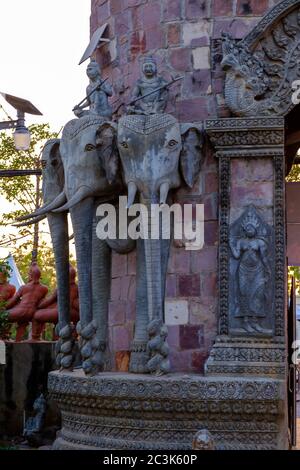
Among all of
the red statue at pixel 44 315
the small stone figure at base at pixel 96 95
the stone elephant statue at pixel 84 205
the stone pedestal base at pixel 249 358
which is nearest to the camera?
the stone pedestal base at pixel 249 358

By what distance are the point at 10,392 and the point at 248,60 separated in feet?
21.1

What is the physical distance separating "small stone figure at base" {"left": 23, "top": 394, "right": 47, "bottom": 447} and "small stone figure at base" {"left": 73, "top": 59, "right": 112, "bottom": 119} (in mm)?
4391

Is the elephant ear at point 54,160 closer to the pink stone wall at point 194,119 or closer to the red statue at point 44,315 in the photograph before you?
the pink stone wall at point 194,119

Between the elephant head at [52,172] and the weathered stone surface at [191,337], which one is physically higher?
the elephant head at [52,172]

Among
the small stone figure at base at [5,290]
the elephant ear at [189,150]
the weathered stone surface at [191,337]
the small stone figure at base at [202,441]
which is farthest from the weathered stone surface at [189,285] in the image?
the small stone figure at base at [5,290]

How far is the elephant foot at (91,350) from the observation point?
10.0 m

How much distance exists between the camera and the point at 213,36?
10.3 metres

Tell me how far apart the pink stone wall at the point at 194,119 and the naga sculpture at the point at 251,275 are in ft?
0.65

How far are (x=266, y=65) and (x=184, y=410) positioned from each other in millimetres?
3516

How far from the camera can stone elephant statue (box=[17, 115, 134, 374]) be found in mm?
10367

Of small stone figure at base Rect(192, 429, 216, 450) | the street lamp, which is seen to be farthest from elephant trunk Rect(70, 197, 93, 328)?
the street lamp

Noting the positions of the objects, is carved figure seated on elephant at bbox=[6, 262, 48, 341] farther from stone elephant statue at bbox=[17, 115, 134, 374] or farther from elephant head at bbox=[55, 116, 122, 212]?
elephant head at bbox=[55, 116, 122, 212]
